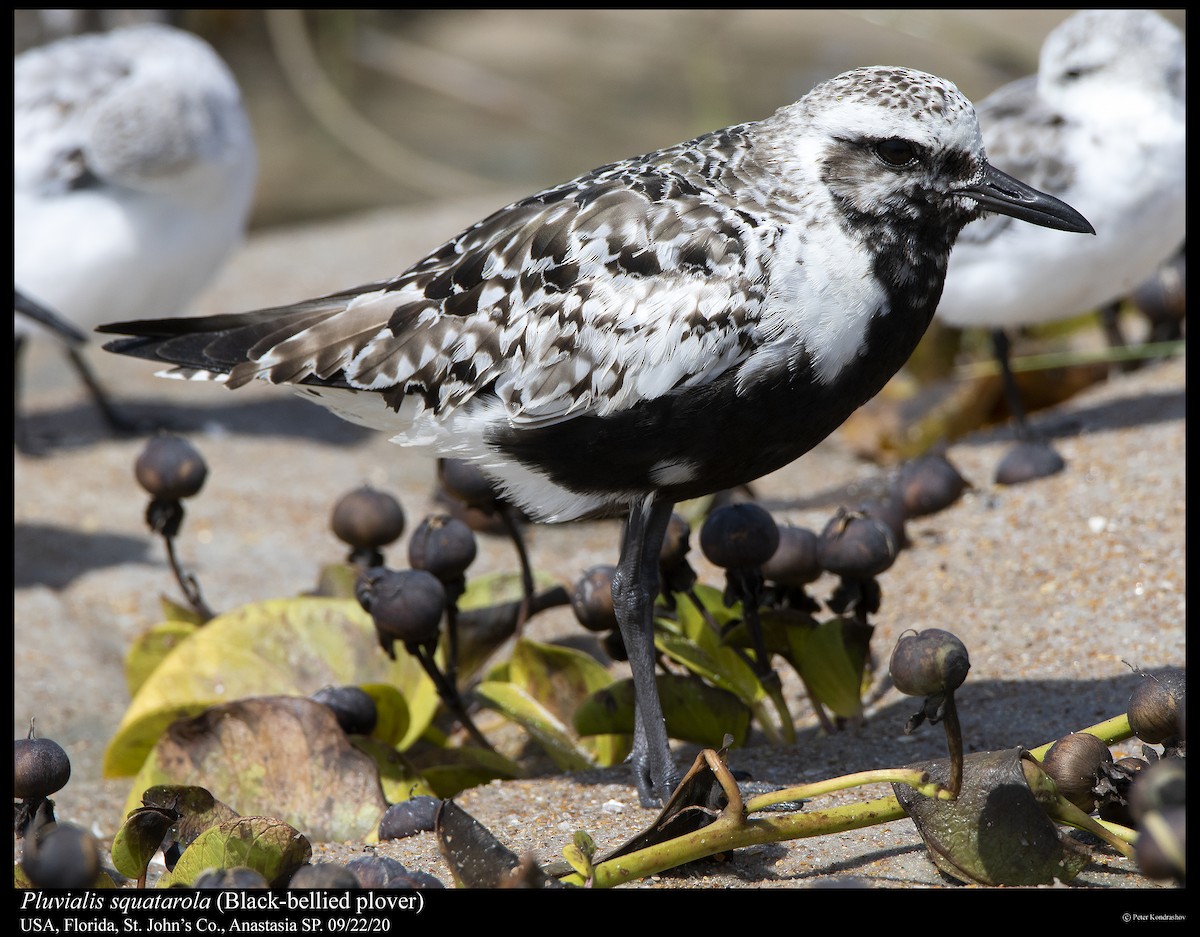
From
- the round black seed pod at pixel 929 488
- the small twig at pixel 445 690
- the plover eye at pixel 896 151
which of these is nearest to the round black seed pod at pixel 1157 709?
the plover eye at pixel 896 151

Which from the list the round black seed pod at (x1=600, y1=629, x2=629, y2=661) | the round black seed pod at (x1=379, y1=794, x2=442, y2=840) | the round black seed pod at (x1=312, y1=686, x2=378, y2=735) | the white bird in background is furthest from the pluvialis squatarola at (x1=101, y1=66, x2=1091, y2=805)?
the white bird in background

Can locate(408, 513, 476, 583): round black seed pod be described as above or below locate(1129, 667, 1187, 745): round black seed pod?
above

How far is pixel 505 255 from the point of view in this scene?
3.32m

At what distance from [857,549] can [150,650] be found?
2.09 metres

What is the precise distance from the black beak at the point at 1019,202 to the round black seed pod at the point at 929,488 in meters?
1.36

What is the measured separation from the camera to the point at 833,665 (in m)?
3.44

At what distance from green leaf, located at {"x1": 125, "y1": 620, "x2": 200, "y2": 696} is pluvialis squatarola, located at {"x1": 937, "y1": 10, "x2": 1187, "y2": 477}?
3.18 metres

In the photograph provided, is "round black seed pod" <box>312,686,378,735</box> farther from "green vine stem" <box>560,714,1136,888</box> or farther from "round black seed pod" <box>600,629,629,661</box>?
"green vine stem" <box>560,714,1136,888</box>

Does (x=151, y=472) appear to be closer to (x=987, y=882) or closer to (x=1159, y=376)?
(x=987, y=882)

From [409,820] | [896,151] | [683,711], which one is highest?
[896,151]

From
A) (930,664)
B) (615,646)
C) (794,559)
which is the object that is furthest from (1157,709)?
(615,646)

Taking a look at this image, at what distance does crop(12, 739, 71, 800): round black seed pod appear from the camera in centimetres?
276

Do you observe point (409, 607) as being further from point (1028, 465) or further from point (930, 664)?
point (1028, 465)

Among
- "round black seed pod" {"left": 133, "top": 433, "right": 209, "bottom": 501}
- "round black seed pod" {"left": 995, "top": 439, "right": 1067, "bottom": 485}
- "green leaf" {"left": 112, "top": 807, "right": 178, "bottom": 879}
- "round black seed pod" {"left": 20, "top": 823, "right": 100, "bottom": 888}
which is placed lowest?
"green leaf" {"left": 112, "top": 807, "right": 178, "bottom": 879}
